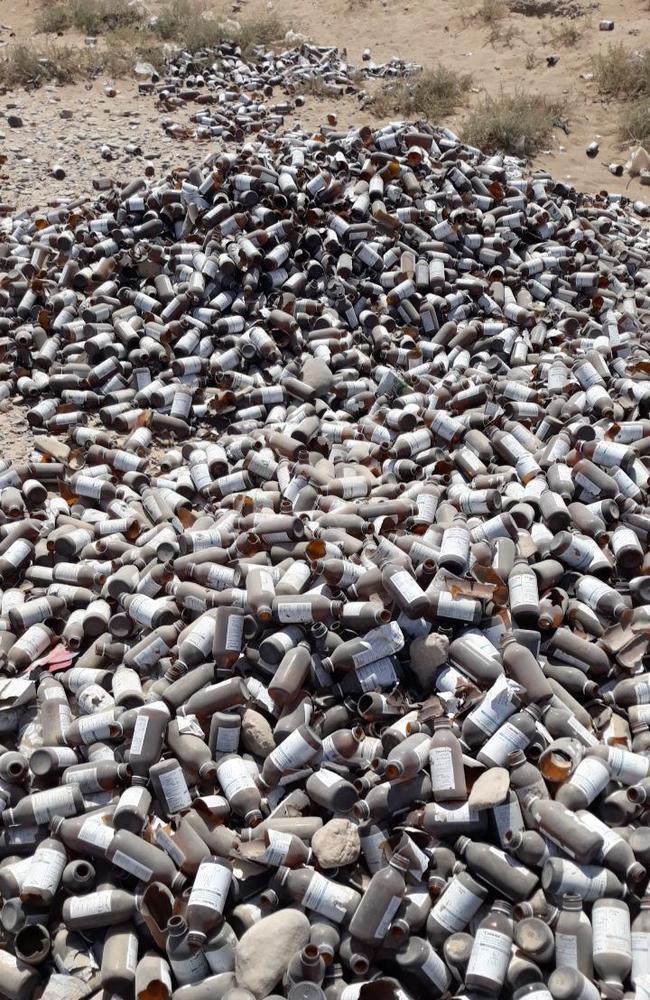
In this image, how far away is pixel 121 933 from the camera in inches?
142

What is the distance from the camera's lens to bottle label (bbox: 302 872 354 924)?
3.48m

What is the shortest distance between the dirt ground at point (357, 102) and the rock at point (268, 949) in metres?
11.3

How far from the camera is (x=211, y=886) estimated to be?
346cm

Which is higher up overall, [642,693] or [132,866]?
[642,693]

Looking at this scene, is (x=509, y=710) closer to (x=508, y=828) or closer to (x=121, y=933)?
(x=508, y=828)

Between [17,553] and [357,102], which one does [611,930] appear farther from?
[357,102]

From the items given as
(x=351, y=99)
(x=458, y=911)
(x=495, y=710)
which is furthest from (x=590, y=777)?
(x=351, y=99)

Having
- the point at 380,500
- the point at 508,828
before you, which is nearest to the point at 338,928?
the point at 508,828

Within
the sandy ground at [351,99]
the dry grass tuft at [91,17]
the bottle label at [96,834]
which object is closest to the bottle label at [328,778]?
the bottle label at [96,834]

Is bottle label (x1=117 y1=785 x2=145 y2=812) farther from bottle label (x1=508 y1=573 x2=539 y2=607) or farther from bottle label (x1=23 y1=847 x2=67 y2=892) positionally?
bottle label (x1=508 y1=573 x2=539 y2=607)

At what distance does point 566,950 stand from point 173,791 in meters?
1.97

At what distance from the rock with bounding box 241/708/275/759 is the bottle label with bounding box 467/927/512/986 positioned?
4.58 feet

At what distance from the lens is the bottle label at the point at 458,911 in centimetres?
341

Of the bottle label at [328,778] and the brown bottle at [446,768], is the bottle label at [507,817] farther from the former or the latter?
the bottle label at [328,778]
